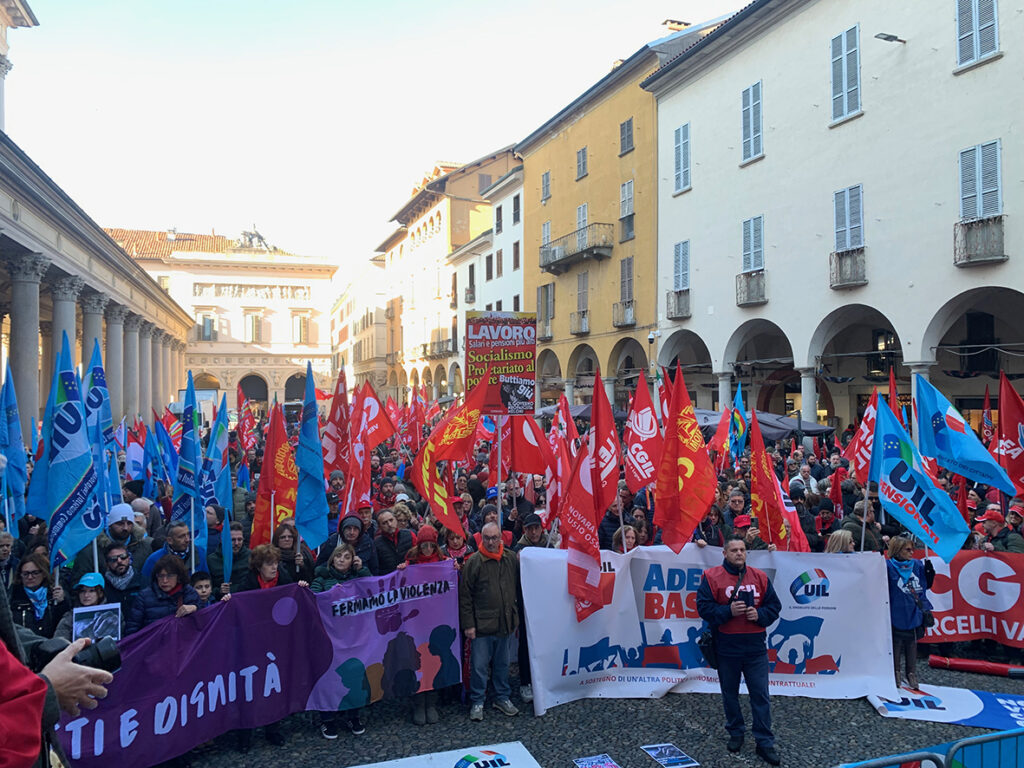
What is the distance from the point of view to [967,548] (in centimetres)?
827

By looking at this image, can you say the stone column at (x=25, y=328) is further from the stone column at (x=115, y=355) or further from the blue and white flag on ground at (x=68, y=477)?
the blue and white flag on ground at (x=68, y=477)

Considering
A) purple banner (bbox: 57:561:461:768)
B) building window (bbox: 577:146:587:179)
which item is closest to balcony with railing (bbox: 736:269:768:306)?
building window (bbox: 577:146:587:179)

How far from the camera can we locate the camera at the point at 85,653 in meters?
2.31

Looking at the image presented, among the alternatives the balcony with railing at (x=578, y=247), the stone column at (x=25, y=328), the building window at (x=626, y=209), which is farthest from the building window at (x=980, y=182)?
the stone column at (x=25, y=328)

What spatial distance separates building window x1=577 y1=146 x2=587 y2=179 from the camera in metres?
32.9

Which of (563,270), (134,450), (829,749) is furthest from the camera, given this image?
(563,270)

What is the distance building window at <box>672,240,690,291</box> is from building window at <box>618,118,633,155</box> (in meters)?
5.49

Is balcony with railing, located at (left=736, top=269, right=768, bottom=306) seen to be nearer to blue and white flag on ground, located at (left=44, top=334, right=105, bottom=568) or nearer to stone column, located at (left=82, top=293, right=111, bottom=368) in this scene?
blue and white flag on ground, located at (left=44, top=334, right=105, bottom=568)

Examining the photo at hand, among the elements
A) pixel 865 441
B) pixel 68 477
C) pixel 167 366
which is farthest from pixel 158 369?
pixel 865 441

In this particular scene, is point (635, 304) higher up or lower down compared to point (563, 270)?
lower down

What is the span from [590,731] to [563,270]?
29.7 meters

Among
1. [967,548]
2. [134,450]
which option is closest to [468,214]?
[134,450]

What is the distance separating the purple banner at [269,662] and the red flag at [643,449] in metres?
3.31

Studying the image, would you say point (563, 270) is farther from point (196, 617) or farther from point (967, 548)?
point (196, 617)
